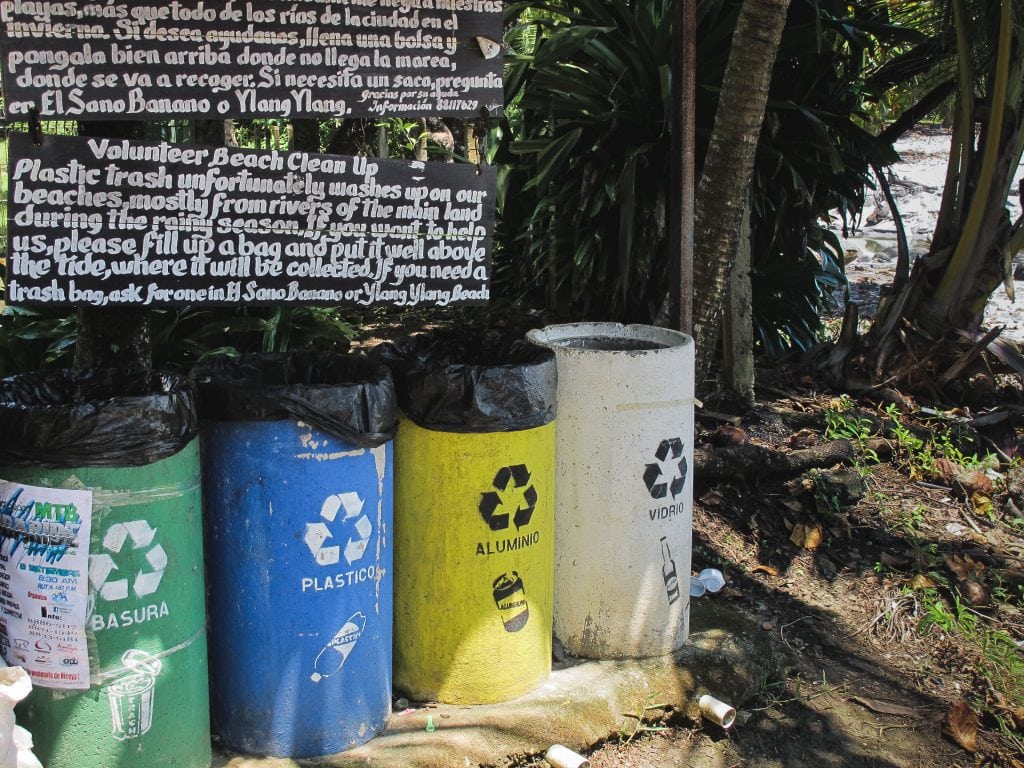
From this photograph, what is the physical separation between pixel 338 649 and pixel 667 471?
1.25 m

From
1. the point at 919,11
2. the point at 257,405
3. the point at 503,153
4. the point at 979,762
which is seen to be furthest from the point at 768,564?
the point at 919,11

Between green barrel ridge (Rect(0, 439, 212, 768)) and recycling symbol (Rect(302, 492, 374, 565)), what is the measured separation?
31cm

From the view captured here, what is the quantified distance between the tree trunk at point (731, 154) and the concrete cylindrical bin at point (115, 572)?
273cm

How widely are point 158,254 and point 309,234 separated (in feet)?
1.46

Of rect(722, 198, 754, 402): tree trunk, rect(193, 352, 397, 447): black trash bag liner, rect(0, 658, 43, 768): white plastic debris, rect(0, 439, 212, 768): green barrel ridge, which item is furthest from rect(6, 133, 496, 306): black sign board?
rect(722, 198, 754, 402): tree trunk

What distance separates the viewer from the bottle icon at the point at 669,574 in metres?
3.45

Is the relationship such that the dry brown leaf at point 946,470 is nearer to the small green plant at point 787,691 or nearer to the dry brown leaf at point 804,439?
the dry brown leaf at point 804,439

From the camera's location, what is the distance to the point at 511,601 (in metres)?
3.12

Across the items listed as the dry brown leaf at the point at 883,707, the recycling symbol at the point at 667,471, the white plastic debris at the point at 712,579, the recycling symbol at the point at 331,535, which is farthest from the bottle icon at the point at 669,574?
the recycling symbol at the point at 331,535

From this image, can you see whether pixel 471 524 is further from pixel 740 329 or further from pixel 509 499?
pixel 740 329

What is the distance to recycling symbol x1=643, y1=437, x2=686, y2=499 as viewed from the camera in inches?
133

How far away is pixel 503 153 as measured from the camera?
8.11 m

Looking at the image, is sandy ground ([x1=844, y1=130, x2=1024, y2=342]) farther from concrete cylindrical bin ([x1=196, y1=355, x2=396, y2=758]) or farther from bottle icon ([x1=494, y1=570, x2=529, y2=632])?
concrete cylindrical bin ([x1=196, y1=355, x2=396, y2=758])

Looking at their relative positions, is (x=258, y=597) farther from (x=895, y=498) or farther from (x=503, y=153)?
(x=503, y=153)
